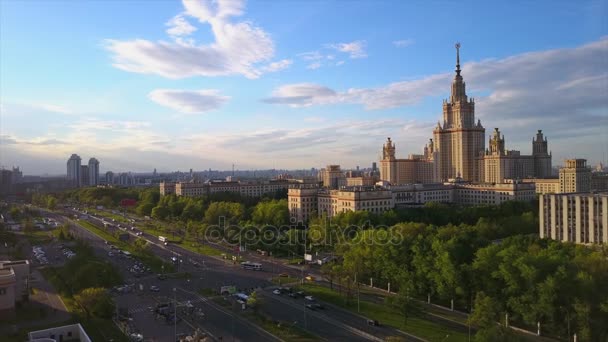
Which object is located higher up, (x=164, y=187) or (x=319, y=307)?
(x=164, y=187)

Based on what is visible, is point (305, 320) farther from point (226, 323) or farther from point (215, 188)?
point (215, 188)

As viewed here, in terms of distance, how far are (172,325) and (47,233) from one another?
44.4 meters

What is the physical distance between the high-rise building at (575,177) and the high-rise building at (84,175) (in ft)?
521

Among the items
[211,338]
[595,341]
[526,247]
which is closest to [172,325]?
[211,338]

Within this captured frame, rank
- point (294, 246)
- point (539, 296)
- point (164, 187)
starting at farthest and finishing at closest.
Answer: point (164, 187)
point (294, 246)
point (539, 296)

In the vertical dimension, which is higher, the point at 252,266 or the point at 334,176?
the point at 334,176

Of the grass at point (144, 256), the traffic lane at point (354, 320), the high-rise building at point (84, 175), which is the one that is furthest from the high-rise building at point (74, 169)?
the traffic lane at point (354, 320)

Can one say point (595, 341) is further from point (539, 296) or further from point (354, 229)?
point (354, 229)

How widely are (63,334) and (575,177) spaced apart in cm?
7400

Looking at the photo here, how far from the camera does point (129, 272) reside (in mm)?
39406

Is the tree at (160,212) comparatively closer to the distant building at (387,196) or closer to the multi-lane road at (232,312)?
the distant building at (387,196)

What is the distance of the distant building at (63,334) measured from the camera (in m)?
23.0

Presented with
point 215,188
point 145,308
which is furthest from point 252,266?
point 215,188

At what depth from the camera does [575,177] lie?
74562mm
